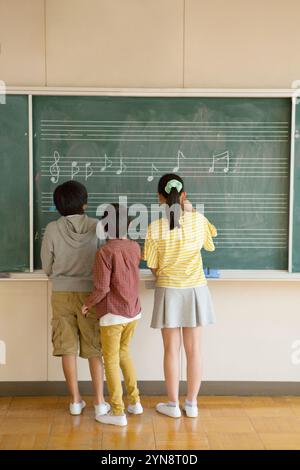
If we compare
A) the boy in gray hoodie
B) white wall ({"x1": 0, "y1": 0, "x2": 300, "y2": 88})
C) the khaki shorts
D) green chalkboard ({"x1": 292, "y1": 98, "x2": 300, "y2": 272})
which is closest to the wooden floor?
the boy in gray hoodie

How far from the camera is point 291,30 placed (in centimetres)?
406

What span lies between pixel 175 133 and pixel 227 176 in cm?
44

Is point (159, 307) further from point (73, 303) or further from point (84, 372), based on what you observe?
point (84, 372)

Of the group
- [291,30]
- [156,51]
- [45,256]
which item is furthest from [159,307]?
[291,30]

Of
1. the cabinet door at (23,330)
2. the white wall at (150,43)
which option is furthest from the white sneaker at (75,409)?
the white wall at (150,43)

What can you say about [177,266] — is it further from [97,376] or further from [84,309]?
[97,376]

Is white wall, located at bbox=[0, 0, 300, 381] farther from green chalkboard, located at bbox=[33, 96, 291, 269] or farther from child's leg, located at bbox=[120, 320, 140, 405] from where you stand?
child's leg, located at bbox=[120, 320, 140, 405]

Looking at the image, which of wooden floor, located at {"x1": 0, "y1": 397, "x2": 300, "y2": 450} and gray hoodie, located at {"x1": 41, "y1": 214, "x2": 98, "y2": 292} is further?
gray hoodie, located at {"x1": 41, "y1": 214, "x2": 98, "y2": 292}

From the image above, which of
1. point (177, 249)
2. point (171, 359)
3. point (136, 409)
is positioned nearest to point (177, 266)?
point (177, 249)

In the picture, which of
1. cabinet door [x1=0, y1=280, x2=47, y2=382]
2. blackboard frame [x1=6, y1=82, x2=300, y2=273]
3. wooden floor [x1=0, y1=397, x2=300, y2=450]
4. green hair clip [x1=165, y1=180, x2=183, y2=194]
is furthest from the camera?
cabinet door [x1=0, y1=280, x2=47, y2=382]

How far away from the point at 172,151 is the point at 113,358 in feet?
4.52

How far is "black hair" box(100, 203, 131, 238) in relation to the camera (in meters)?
3.58

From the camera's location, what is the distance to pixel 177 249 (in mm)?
3705

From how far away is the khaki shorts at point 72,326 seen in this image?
3758 mm
